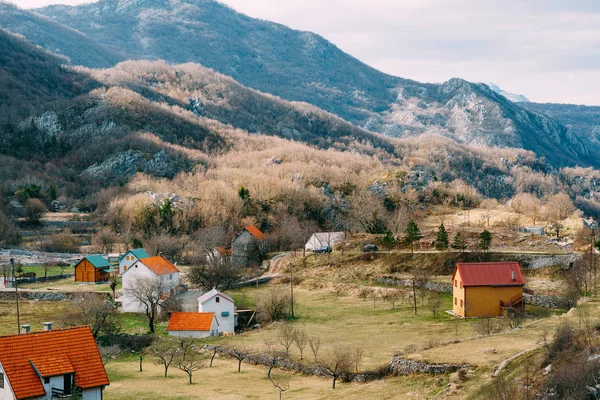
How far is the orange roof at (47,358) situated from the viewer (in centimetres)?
3288

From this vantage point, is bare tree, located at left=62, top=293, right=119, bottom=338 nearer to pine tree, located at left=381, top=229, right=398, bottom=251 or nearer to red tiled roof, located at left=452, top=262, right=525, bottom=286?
red tiled roof, located at left=452, top=262, right=525, bottom=286

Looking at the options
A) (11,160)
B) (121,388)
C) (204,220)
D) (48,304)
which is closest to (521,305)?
(121,388)

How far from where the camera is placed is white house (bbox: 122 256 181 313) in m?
72.8

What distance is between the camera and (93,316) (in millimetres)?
61688

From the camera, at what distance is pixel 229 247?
108125 mm

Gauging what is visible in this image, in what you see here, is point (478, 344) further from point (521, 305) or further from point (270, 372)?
point (521, 305)

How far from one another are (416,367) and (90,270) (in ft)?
184

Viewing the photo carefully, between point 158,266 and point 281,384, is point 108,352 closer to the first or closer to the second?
point 281,384

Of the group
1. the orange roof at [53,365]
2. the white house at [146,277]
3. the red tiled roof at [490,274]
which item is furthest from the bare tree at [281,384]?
the white house at [146,277]

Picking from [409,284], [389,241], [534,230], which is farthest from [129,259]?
[534,230]

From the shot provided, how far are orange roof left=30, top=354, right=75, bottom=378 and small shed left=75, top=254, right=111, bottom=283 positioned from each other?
5355 cm

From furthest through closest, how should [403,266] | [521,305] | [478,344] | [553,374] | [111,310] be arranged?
1. [403,266]
2. [111,310]
3. [521,305]
4. [478,344]
5. [553,374]

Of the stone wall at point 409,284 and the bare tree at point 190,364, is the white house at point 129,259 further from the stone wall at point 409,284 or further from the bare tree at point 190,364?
the bare tree at point 190,364

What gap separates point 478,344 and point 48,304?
47.0 m
